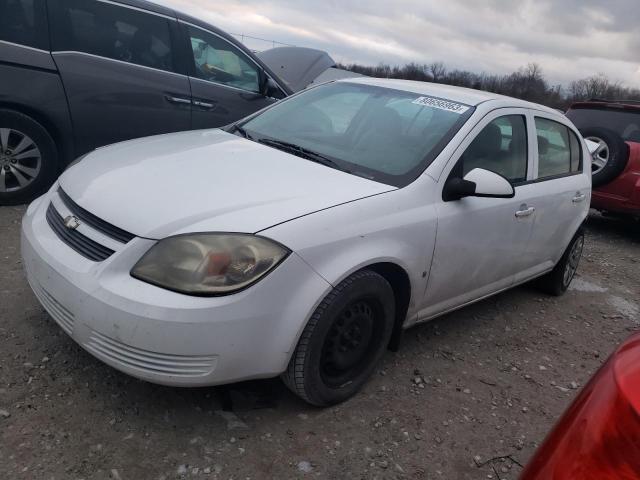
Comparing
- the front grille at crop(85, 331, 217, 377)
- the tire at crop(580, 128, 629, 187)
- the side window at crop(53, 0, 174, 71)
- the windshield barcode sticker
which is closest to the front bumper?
the front grille at crop(85, 331, 217, 377)

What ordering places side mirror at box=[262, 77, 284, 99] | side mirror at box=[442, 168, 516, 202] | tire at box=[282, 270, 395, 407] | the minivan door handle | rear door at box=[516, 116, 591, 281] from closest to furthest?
tire at box=[282, 270, 395, 407] < side mirror at box=[442, 168, 516, 202] < rear door at box=[516, 116, 591, 281] < the minivan door handle < side mirror at box=[262, 77, 284, 99]

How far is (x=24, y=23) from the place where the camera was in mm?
4414

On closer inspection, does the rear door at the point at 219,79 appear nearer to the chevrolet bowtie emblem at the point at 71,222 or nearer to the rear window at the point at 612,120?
the chevrolet bowtie emblem at the point at 71,222

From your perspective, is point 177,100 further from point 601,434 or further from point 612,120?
point 612,120

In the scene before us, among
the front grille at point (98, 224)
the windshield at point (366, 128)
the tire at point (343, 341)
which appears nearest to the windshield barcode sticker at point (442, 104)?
the windshield at point (366, 128)

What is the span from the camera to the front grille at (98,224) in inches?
88.7

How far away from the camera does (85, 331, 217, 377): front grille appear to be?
212cm

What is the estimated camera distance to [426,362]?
324 cm

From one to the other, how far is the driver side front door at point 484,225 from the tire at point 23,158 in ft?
11.2

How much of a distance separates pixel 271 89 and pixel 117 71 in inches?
59.5

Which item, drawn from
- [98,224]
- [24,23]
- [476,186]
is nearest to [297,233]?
[98,224]

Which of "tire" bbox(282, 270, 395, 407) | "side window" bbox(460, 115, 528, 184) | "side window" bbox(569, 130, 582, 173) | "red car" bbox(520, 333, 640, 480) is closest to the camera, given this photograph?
"red car" bbox(520, 333, 640, 480)

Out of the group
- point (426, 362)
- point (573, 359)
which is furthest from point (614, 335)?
point (426, 362)

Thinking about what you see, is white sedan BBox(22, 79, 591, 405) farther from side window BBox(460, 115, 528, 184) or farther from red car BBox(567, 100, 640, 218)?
red car BBox(567, 100, 640, 218)
